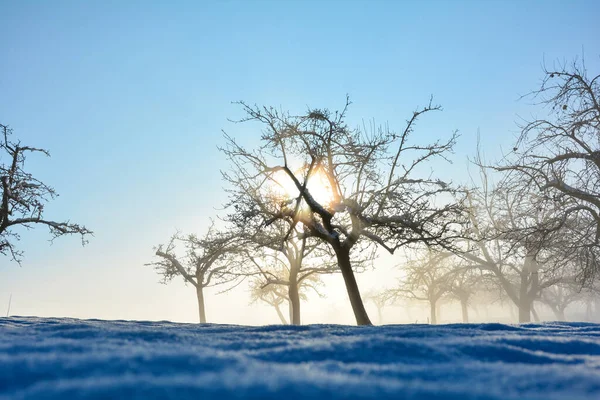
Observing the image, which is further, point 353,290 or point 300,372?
point 353,290

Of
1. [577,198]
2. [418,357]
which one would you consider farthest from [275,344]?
[577,198]

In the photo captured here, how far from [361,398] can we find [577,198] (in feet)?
35.9

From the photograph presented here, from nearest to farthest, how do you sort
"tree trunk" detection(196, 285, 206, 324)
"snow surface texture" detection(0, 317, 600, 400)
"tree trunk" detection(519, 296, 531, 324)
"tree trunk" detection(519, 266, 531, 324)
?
"snow surface texture" detection(0, 317, 600, 400) → "tree trunk" detection(196, 285, 206, 324) → "tree trunk" detection(519, 266, 531, 324) → "tree trunk" detection(519, 296, 531, 324)

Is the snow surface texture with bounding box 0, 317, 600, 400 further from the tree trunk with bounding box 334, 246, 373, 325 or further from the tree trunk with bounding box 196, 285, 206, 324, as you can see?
the tree trunk with bounding box 196, 285, 206, 324

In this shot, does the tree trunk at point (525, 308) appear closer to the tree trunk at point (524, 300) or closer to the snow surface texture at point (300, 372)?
the tree trunk at point (524, 300)

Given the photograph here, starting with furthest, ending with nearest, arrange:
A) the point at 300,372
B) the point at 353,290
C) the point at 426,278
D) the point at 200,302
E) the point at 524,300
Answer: the point at 426,278 → the point at 524,300 → the point at 200,302 → the point at 353,290 → the point at 300,372

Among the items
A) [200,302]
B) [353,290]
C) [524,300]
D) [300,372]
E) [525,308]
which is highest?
[353,290]

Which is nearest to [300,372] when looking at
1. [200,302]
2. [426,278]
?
[200,302]

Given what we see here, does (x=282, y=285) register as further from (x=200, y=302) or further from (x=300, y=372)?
(x=300, y=372)

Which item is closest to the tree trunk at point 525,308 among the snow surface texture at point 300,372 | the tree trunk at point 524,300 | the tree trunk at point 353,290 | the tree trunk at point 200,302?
the tree trunk at point 524,300

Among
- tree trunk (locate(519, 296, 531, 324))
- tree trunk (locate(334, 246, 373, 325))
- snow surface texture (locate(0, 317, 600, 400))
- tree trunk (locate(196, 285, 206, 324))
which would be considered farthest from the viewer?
tree trunk (locate(519, 296, 531, 324))

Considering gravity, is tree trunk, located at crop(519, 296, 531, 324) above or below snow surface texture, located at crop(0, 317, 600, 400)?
below

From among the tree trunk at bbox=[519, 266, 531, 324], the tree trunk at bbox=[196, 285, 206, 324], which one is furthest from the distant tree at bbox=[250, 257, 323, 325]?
the tree trunk at bbox=[519, 266, 531, 324]

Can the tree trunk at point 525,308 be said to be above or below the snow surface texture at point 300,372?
below
